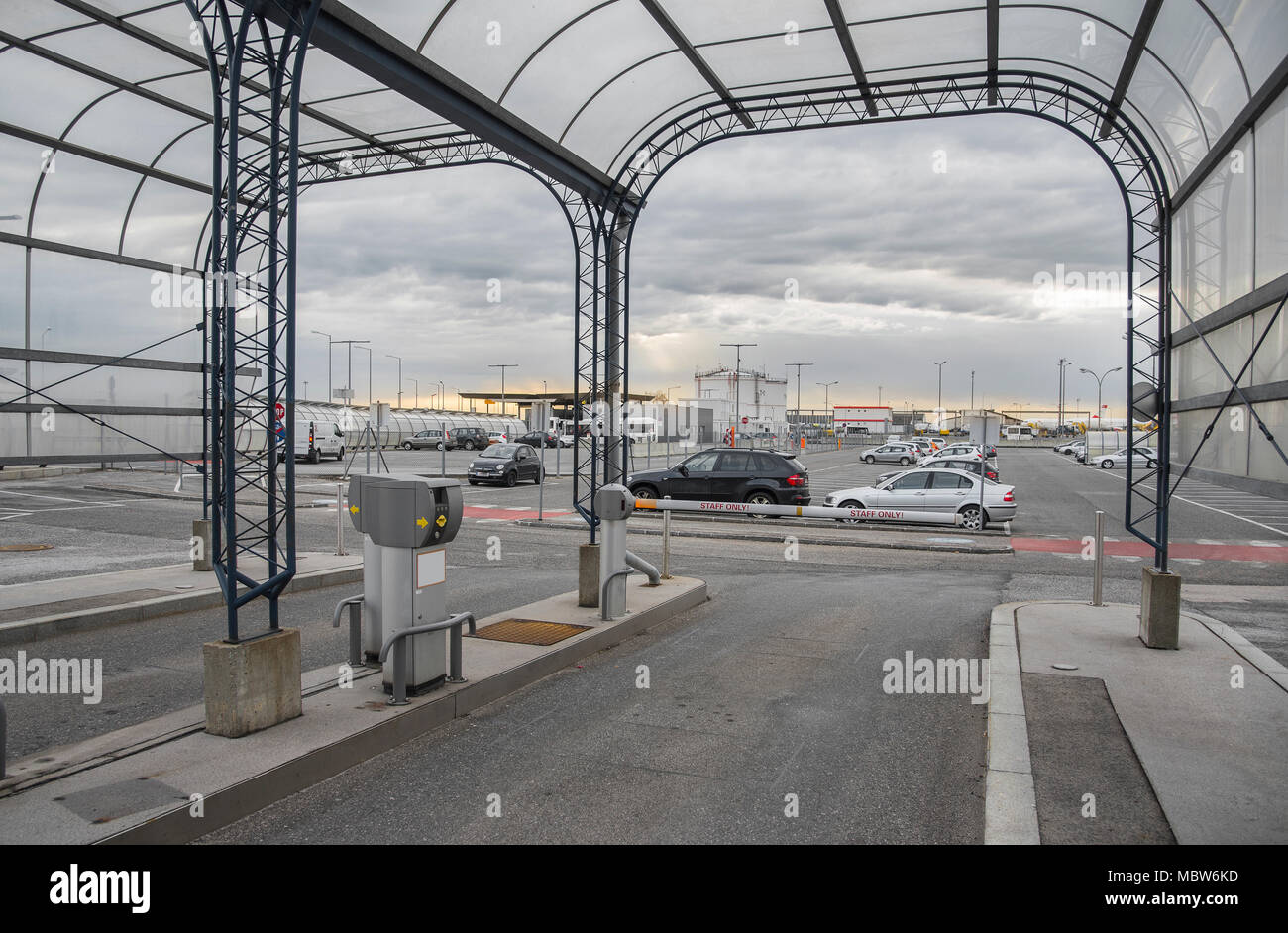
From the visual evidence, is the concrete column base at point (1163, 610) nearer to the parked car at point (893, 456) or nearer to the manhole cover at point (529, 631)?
the manhole cover at point (529, 631)

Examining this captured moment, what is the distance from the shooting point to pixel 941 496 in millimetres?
21172

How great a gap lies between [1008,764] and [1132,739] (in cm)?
117

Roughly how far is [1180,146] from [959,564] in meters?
8.94

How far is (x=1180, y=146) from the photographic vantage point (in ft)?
27.1

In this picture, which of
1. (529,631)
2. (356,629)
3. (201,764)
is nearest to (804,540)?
(529,631)

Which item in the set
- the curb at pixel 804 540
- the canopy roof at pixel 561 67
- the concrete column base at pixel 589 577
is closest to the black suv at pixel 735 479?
the curb at pixel 804 540

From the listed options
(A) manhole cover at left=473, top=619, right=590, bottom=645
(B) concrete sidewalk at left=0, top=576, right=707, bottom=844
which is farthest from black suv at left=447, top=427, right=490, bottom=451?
(B) concrete sidewalk at left=0, top=576, right=707, bottom=844

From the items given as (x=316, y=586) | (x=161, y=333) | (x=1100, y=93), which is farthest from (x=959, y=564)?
(x=161, y=333)

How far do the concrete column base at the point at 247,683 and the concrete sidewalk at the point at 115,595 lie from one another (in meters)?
4.71

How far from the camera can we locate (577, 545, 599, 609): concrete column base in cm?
1003

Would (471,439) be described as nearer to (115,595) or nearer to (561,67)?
(115,595)

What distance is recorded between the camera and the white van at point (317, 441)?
157 feet

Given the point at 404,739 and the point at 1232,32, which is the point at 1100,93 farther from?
the point at 404,739

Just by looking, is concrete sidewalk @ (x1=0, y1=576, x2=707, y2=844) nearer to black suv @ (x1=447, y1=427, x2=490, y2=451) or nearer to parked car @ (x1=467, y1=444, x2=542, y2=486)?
parked car @ (x1=467, y1=444, x2=542, y2=486)
